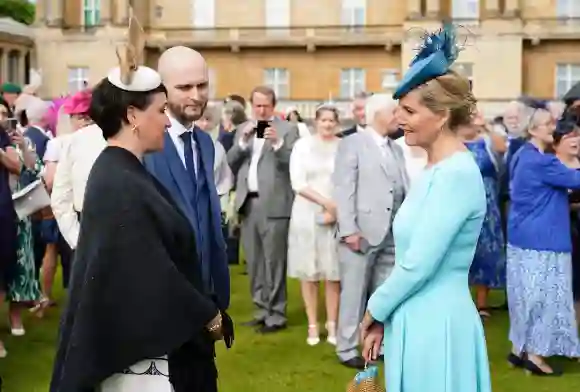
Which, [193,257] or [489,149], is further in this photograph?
[489,149]

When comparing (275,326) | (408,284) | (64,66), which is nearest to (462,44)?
(408,284)

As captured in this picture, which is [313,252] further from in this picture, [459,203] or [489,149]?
[459,203]

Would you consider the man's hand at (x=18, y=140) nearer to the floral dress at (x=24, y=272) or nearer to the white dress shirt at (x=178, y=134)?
the floral dress at (x=24, y=272)

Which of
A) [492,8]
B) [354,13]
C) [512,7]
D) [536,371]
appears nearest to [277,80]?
[354,13]

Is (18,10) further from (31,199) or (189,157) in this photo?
(189,157)

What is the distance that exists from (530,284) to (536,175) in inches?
34.3

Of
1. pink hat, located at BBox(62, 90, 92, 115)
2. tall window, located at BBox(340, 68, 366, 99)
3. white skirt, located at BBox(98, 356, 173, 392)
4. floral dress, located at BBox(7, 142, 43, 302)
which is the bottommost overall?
floral dress, located at BBox(7, 142, 43, 302)

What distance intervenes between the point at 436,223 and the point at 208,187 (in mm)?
1390

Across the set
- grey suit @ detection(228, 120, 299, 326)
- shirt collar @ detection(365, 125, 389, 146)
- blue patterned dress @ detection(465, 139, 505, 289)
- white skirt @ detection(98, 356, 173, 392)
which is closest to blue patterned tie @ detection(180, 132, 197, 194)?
white skirt @ detection(98, 356, 173, 392)

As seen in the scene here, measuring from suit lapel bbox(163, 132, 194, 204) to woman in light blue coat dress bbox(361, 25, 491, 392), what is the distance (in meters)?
1.11

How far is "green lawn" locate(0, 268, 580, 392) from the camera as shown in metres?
6.62

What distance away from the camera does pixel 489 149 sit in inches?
352

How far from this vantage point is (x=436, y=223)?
10.8 feet

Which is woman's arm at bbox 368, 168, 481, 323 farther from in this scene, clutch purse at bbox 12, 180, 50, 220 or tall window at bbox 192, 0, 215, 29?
tall window at bbox 192, 0, 215, 29
